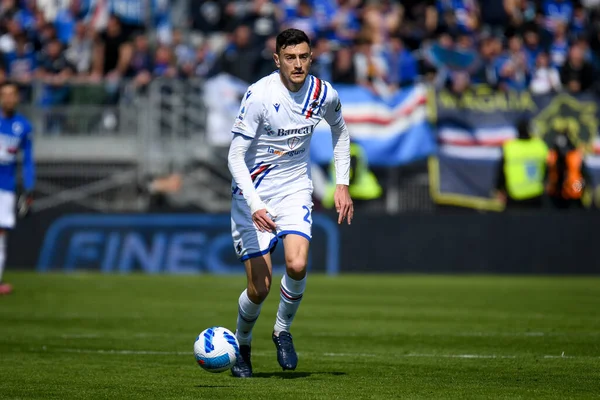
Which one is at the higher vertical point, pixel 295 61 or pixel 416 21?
pixel 416 21

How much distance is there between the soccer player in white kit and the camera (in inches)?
343

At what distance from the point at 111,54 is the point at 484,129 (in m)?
7.93

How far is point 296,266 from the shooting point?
8719 millimetres

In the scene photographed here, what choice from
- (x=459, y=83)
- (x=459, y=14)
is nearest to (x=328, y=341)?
(x=459, y=83)

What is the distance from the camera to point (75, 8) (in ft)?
85.6

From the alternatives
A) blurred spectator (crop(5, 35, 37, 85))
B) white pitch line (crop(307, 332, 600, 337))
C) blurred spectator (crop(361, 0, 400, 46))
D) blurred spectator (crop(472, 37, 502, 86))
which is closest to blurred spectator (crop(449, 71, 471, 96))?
blurred spectator (crop(472, 37, 502, 86))

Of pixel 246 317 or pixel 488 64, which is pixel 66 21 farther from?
pixel 246 317

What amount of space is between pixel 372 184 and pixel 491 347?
1179 cm

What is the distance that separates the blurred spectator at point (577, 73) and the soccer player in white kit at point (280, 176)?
49.2ft

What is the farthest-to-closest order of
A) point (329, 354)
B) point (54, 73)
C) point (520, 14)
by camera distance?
point (520, 14), point (54, 73), point (329, 354)

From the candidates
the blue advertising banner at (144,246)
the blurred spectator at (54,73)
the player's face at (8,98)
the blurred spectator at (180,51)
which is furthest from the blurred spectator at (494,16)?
the player's face at (8,98)

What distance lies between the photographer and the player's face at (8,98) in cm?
1669

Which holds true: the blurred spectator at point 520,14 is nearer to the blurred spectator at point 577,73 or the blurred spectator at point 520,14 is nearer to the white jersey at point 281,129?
the blurred spectator at point 577,73

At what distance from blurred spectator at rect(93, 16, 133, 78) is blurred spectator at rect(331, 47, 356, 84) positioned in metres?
4.49
